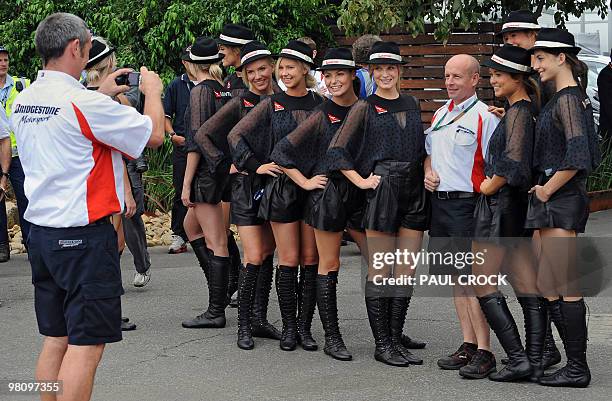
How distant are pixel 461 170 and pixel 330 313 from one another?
4.16ft

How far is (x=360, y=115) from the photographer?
7066mm

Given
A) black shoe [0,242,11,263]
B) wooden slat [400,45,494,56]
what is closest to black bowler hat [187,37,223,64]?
black shoe [0,242,11,263]

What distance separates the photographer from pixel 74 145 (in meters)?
5.32

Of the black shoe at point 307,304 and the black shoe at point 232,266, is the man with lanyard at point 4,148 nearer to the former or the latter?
the black shoe at point 232,266

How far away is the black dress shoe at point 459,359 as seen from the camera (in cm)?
711

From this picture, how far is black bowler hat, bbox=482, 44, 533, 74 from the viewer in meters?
6.66

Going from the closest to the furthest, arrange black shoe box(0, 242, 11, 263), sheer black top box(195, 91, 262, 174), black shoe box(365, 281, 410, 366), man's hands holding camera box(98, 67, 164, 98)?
man's hands holding camera box(98, 67, 164, 98), black shoe box(365, 281, 410, 366), sheer black top box(195, 91, 262, 174), black shoe box(0, 242, 11, 263)

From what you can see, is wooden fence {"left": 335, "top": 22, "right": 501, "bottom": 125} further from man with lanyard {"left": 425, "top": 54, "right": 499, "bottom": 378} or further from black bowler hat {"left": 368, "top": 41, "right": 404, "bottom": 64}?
man with lanyard {"left": 425, "top": 54, "right": 499, "bottom": 378}

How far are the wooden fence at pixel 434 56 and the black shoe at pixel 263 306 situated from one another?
6.13 m

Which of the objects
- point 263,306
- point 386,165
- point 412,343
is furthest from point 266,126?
point 412,343

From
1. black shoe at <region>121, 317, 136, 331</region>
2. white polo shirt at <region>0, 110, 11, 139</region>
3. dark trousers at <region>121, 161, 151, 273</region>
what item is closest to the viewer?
black shoe at <region>121, 317, 136, 331</region>

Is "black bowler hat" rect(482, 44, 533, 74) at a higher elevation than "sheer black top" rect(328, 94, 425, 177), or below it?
higher

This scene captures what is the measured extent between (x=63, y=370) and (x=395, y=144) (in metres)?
2.55

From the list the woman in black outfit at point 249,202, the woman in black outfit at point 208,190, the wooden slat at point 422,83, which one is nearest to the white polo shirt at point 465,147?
the woman in black outfit at point 249,202
